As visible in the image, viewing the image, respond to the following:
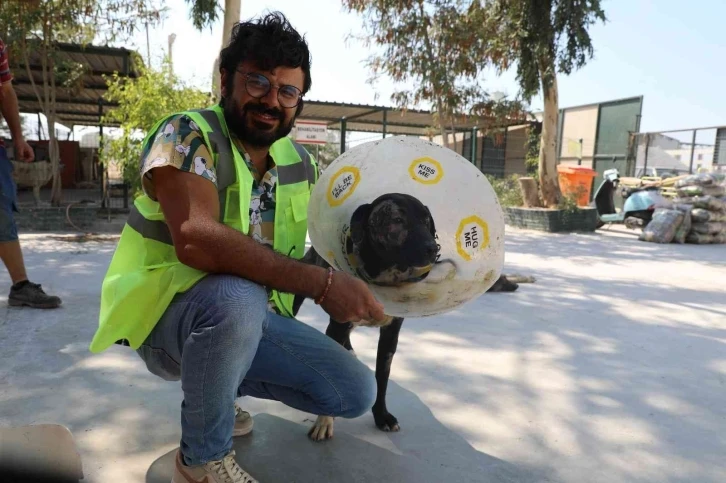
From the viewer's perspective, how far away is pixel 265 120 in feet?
5.35

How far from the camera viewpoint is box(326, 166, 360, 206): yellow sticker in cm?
158

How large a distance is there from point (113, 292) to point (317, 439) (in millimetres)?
924

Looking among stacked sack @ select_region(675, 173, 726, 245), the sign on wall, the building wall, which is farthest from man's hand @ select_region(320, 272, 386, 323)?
the building wall

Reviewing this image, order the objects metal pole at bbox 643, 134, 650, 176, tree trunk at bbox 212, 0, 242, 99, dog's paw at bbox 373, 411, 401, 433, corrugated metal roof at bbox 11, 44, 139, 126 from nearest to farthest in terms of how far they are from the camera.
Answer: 1. dog's paw at bbox 373, 411, 401, 433
2. tree trunk at bbox 212, 0, 242, 99
3. corrugated metal roof at bbox 11, 44, 139, 126
4. metal pole at bbox 643, 134, 650, 176

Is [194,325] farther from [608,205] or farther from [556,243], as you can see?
[608,205]

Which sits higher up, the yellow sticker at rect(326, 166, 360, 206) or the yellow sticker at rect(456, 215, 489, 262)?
the yellow sticker at rect(326, 166, 360, 206)

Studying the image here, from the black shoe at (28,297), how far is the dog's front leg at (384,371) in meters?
2.46

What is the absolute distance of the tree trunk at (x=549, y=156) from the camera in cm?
1048

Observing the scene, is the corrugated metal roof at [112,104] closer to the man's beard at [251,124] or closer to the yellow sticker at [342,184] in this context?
the man's beard at [251,124]

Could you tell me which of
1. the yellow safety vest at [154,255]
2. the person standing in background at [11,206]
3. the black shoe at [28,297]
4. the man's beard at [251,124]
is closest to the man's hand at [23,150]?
the person standing in background at [11,206]

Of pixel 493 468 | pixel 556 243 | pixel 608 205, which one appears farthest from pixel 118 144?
pixel 608 205

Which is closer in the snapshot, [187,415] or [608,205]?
[187,415]

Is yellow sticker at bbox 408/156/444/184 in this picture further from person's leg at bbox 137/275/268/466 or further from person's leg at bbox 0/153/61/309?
person's leg at bbox 0/153/61/309

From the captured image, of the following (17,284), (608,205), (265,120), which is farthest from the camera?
(608,205)
